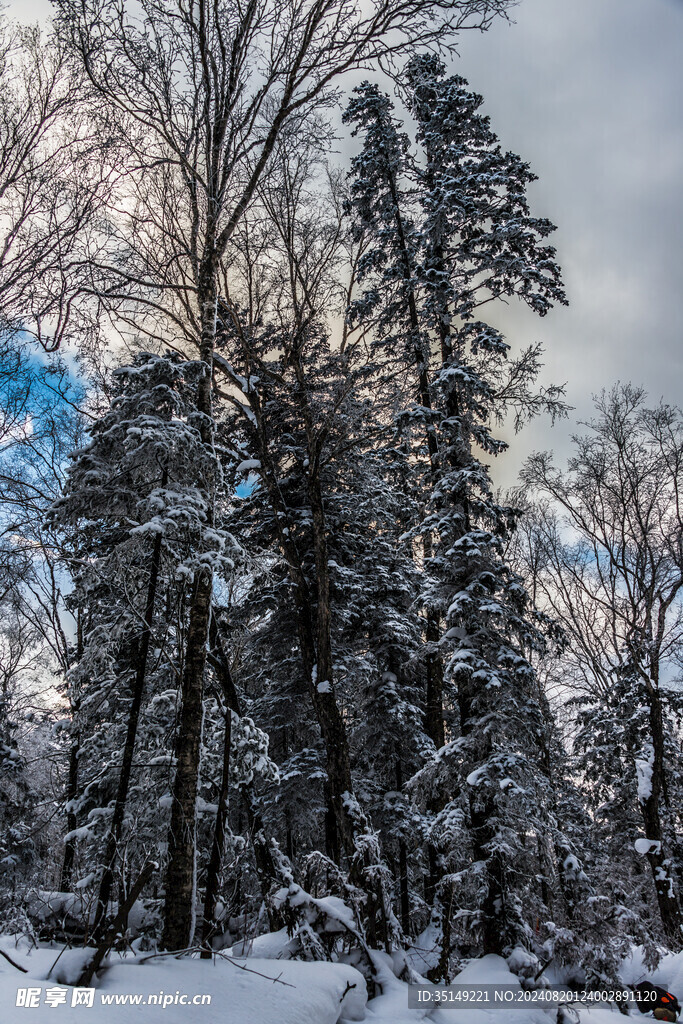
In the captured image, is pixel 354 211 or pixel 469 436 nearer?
pixel 469 436

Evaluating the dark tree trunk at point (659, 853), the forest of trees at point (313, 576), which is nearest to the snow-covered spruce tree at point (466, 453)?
the forest of trees at point (313, 576)

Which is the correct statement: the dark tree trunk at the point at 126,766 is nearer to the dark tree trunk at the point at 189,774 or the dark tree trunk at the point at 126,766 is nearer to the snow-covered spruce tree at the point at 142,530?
the snow-covered spruce tree at the point at 142,530

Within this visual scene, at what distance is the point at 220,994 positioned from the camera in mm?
3455

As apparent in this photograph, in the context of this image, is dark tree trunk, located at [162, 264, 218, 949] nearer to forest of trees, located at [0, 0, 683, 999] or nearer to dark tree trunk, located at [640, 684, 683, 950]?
forest of trees, located at [0, 0, 683, 999]

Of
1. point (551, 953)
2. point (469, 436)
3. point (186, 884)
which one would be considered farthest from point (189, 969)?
point (469, 436)

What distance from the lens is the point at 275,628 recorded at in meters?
14.4

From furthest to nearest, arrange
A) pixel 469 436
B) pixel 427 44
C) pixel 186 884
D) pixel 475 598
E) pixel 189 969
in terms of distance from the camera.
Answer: pixel 469 436 → pixel 475 598 → pixel 427 44 → pixel 186 884 → pixel 189 969

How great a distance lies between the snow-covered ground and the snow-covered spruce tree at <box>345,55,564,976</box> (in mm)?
2210

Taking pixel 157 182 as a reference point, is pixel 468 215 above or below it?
above

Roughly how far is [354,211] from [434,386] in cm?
661

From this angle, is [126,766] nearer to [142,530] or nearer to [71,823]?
[142,530]

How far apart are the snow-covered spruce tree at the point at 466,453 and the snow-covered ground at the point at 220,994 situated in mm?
2210

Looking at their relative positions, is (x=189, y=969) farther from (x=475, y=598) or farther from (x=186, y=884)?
(x=475, y=598)

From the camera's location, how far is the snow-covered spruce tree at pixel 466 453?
7.64m
